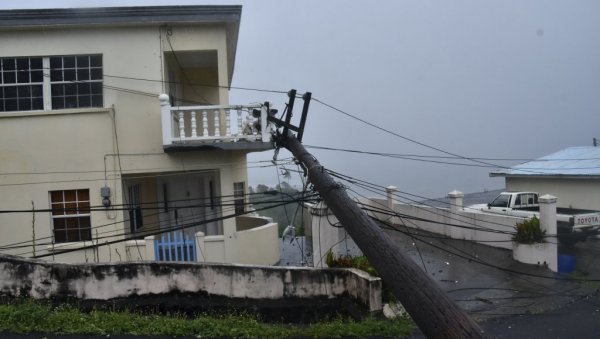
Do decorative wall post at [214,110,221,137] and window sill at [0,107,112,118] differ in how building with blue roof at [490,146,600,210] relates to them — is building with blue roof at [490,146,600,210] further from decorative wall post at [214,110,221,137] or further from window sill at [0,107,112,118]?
window sill at [0,107,112,118]

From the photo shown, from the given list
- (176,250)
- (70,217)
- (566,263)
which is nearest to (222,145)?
(176,250)

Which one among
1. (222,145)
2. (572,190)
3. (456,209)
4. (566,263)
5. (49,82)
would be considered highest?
(49,82)

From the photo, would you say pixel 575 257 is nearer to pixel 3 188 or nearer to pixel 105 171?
pixel 105 171

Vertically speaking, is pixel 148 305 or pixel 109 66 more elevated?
pixel 109 66

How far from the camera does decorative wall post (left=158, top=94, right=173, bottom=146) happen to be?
1123cm

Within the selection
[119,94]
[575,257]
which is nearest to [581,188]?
[575,257]

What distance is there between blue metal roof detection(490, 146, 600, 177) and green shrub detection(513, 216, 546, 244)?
682 cm

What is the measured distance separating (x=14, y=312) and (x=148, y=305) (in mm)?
1928

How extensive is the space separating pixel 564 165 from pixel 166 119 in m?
16.7

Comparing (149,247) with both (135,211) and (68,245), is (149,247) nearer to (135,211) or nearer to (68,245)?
(68,245)

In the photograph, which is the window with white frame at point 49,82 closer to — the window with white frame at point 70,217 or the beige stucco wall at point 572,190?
the window with white frame at point 70,217

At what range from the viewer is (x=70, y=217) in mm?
12227

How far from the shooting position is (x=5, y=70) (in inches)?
476

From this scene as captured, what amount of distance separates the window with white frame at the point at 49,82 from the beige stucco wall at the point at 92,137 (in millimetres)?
216
